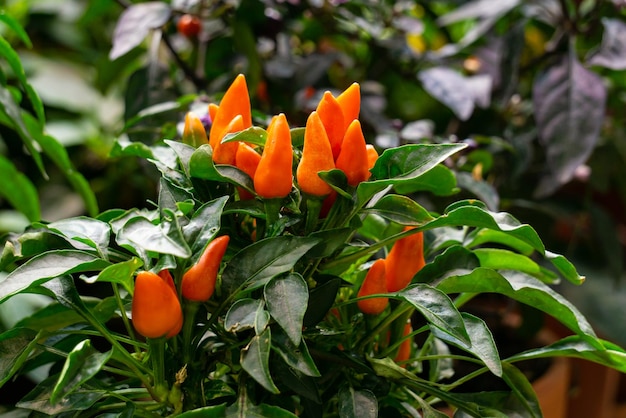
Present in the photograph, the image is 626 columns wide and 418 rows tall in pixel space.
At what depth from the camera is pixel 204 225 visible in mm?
365

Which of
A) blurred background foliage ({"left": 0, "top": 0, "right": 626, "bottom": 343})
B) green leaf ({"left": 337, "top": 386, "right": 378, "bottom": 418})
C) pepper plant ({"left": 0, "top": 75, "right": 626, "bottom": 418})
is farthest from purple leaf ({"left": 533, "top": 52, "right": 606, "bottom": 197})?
green leaf ({"left": 337, "top": 386, "right": 378, "bottom": 418})

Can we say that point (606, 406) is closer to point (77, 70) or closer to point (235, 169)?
point (235, 169)

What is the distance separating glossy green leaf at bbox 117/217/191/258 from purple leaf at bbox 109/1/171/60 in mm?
353

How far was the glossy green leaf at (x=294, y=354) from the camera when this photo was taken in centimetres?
35

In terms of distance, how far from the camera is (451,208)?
1.38 feet

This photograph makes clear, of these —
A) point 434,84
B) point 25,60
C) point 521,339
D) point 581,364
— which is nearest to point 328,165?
point 434,84

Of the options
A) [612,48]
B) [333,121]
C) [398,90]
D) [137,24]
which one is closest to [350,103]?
[333,121]

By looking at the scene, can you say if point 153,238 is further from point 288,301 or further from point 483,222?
point 483,222

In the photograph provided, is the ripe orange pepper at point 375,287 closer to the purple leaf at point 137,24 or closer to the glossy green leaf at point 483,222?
the glossy green leaf at point 483,222

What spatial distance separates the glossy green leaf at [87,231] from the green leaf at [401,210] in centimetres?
15

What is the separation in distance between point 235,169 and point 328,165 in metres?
0.05

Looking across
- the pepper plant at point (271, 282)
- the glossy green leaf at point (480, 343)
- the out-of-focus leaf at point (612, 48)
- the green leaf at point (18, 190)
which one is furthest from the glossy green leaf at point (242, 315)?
the out-of-focus leaf at point (612, 48)

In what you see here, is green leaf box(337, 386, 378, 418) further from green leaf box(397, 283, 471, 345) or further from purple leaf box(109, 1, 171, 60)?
purple leaf box(109, 1, 171, 60)

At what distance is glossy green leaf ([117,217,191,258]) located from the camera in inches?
13.1
